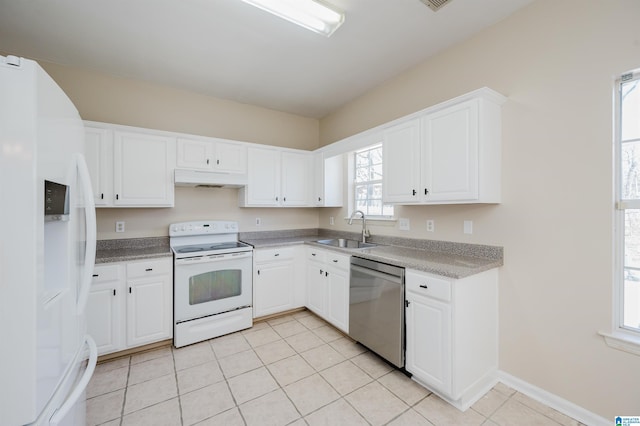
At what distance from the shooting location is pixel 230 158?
3189 mm

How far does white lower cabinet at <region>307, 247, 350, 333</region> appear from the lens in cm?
268

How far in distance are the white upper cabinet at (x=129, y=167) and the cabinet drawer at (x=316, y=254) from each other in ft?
5.46

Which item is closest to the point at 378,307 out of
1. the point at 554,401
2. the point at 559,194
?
the point at 554,401

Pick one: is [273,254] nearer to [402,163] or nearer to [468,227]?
[402,163]

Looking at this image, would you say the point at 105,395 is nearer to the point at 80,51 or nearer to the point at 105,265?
the point at 105,265

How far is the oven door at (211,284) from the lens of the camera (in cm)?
258

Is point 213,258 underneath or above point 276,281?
above

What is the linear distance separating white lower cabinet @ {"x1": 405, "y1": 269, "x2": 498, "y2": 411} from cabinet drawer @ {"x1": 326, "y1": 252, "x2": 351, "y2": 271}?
74 cm

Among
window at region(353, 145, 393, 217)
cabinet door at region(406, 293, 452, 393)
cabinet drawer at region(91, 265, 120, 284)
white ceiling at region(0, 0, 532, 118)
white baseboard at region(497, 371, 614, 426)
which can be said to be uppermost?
white ceiling at region(0, 0, 532, 118)

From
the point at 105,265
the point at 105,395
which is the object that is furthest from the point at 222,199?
the point at 105,395

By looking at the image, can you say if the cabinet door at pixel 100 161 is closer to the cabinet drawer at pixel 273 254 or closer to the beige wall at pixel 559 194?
Result: the cabinet drawer at pixel 273 254

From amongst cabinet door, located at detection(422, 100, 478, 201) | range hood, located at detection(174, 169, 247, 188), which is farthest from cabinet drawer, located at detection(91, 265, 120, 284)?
cabinet door, located at detection(422, 100, 478, 201)

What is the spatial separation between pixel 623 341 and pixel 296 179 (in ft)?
10.7

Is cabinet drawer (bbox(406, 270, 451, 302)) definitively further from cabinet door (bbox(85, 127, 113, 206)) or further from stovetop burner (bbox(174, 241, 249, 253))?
Result: cabinet door (bbox(85, 127, 113, 206))
